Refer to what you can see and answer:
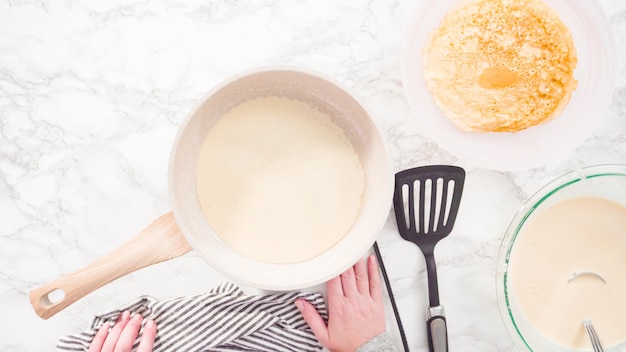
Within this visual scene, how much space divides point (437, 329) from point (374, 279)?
0.40ft

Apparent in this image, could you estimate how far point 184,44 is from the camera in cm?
89

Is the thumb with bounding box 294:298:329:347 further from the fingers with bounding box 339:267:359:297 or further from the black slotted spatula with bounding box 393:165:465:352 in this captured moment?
the black slotted spatula with bounding box 393:165:465:352

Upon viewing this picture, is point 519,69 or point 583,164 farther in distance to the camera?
point 583,164

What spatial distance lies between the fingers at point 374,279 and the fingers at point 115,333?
0.39 metres

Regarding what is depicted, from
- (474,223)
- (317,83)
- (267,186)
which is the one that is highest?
(317,83)

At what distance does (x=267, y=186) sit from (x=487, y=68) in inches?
13.4

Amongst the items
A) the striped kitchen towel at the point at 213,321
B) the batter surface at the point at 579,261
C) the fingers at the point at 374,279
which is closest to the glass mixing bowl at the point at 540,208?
the batter surface at the point at 579,261

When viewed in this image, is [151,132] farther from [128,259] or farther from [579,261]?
[579,261]

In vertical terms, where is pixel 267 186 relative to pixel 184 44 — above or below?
below

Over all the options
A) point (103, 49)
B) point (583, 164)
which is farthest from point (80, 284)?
point (583, 164)

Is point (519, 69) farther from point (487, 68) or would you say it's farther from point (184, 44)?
point (184, 44)

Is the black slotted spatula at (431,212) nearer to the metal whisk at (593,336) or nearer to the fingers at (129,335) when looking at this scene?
the metal whisk at (593,336)

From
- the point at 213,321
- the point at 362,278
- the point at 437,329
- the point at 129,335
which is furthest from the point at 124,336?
the point at 437,329

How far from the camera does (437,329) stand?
35.8 inches
